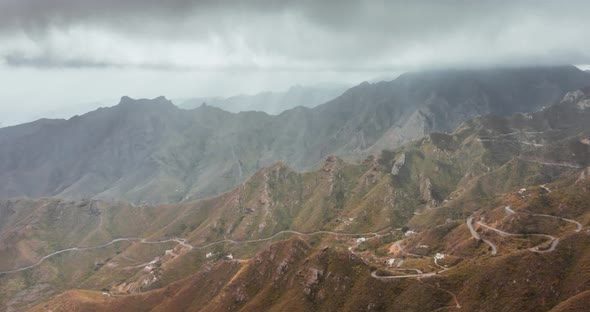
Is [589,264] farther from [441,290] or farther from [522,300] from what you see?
[441,290]

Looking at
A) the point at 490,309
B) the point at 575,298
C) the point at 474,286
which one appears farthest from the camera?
the point at 474,286

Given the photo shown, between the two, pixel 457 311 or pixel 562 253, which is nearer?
pixel 457 311

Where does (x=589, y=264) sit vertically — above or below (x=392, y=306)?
above

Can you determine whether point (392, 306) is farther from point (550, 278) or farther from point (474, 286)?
point (550, 278)

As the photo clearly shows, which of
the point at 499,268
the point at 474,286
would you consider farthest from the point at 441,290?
the point at 499,268

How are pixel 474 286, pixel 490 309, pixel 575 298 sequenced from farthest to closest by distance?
pixel 474 286
pixel 490 309
pixel 575 298

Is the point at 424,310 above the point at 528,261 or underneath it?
underneath

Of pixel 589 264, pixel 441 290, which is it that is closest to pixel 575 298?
pixel 589 264

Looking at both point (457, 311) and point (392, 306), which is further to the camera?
point (392, 306)
